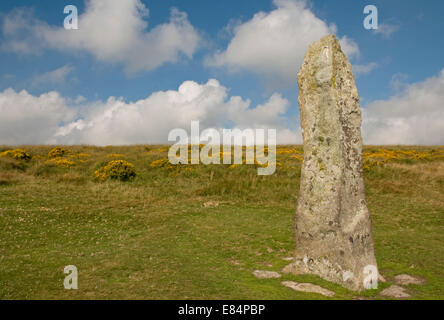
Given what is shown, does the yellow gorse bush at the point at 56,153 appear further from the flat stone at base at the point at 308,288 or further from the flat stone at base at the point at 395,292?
the flat stone at base at the point at 395,292

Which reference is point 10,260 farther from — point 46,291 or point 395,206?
point 395,206

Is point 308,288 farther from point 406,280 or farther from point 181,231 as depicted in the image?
point 181,231

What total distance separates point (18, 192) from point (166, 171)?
10.5 metres

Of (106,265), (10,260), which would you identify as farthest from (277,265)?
(10,260)

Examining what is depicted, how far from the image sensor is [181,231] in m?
13.3

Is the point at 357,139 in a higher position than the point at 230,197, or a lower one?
higher

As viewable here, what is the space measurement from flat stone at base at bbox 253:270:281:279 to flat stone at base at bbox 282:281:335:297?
0.60 m

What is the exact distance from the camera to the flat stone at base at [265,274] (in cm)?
873

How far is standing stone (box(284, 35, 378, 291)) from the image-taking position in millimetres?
8180

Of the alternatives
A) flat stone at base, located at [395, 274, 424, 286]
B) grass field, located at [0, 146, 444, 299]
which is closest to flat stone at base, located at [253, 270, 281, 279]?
grass field, located at [0, 146, 444, 299]

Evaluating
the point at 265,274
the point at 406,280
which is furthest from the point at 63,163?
the point at 406,280

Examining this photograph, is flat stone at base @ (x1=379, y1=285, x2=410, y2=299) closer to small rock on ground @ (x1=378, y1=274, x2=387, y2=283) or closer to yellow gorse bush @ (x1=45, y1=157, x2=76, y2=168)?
small rock on ground @ (x1=378, y1=274, x2=387, y2=283)

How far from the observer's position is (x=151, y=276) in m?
8.62

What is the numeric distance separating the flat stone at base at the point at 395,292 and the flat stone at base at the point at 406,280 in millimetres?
412
